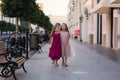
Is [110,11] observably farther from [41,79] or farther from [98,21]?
[41,79]

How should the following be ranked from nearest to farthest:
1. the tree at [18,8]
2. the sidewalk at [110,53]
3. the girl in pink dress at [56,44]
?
the girl in pink dress at [56,44], the sidewalk at [110,53], the tree at [18,8]

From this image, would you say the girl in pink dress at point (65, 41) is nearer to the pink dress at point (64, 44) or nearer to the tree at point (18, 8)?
the pink dress at point (64, 44)

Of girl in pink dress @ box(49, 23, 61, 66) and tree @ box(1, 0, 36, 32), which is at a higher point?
tree @ box(1, 0, 36, 32)

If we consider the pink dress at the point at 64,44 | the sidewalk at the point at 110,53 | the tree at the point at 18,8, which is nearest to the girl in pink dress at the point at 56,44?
the pink dress at the point at 64,44

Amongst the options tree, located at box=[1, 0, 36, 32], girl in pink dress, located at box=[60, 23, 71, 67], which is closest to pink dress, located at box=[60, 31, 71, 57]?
girl in pink dress, located at box=[60, 23, 71, 67]

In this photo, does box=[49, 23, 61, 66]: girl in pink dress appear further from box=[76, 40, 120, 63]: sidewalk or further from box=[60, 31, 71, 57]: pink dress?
box=[76, 40, 120, 63]: sidewalk

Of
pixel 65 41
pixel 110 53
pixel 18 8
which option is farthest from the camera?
pixel 18 8

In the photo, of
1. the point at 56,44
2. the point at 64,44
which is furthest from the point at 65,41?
the point at 56,44

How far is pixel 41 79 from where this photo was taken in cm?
1112

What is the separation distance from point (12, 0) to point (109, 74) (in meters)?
15.4

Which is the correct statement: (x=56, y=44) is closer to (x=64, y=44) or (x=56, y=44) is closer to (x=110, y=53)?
(x=64, y=44)

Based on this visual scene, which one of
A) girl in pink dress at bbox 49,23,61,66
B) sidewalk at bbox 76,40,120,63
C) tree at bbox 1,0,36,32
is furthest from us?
tree at bbox 1,0,36,32

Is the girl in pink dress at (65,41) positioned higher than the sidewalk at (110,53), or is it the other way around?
the girl in pink dress at (65,41)

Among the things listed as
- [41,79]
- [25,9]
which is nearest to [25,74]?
[41,79]
